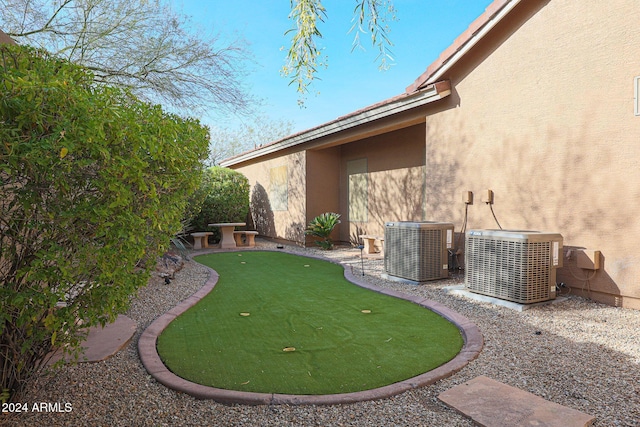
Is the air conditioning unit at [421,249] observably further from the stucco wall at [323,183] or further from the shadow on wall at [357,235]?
the stucco wall at [323,183]

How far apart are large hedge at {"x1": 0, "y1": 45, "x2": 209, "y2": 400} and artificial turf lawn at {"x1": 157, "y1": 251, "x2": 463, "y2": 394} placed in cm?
112

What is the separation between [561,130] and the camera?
5191 mm

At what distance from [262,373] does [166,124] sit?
1.99 m

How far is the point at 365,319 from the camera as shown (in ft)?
14.5

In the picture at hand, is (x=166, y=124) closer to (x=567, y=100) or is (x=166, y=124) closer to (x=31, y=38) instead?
(x=567, y=100)

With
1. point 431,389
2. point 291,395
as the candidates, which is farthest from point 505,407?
point 291,395

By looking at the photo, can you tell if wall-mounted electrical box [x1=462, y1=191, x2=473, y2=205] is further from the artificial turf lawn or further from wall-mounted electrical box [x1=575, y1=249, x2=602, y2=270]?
the artificial turf lawn

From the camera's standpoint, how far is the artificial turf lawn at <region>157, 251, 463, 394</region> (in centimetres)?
291

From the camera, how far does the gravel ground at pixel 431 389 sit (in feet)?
7.66

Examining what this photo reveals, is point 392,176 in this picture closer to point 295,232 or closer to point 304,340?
point 295,232

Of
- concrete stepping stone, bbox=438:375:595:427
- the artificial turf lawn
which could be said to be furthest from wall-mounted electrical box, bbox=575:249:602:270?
concrete stepping stone, bbox=438:375:595:427

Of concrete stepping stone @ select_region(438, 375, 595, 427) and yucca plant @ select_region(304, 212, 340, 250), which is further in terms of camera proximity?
yucca plant @ select_region(304, 212, 340, 250)

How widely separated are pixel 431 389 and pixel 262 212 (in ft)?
40.7

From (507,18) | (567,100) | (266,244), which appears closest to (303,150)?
(266,244)
